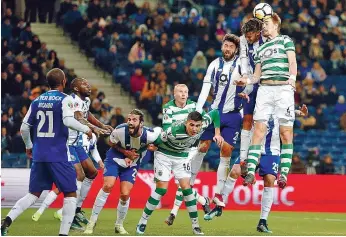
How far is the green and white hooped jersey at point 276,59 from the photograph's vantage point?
49.5ft

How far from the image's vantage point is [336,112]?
2870 cm

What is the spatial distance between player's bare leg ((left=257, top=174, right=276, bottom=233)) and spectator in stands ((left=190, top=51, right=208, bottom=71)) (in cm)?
1327

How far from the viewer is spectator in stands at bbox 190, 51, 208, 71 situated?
29.2 meters

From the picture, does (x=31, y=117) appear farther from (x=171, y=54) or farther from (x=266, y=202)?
(x=171, y=54)

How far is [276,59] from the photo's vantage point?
15.1 m

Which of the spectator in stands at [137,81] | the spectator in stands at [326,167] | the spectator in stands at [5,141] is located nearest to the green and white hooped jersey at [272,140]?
the spectator in stands at [326,167]

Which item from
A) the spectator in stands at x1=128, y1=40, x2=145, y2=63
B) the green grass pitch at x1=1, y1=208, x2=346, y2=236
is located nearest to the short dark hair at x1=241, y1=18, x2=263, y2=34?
the green grass pitch at x1=1, y1=208, x2=346, y2=236

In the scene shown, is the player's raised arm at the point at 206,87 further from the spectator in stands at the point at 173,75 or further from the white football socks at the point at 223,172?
the spectator in stands at the point at 173,75

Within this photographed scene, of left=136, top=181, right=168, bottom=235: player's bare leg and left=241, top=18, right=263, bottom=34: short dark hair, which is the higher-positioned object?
left=241, top=18, right=263, bottom=34: short dark hair

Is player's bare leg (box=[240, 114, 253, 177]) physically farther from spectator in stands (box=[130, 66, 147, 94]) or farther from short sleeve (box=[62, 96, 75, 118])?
spectator in stands (box=[130, 66, 147, 94])

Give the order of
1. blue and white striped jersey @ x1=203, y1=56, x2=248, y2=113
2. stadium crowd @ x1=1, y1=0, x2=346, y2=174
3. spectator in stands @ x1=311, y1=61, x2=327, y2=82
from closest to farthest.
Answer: blue and white striped jersey @ x1=203, y1=56, x2=248, y2=113, stadium crowd @ x1=1, y1=0, x2=346, y2=174, spectator in stands @ x1=311, y1=61, x2=327, y2=82

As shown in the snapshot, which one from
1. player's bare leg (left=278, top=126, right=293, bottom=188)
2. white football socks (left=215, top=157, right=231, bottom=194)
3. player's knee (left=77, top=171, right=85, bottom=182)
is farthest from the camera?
player's knee (left=77, top=171, right=85, bottom=182)

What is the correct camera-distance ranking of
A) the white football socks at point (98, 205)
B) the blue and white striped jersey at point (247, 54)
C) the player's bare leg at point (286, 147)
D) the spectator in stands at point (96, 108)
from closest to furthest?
1. the player's bare leg at point (286, 147)
2. the white football socks at point (98, 205)
3. the blue and white striped jersey at point (247, 54)
4. the spectator in stands at point (96, 108)

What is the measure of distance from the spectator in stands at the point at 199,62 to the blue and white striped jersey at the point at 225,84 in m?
12.4
